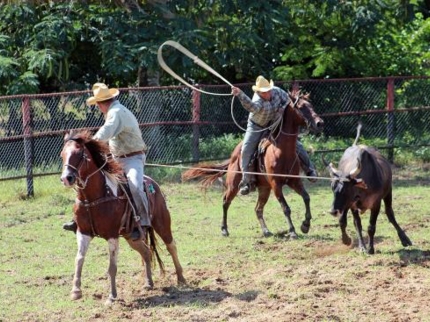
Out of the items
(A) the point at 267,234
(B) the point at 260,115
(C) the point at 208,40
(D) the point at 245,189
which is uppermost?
(C) the point at 208,40

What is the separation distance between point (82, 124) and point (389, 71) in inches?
333

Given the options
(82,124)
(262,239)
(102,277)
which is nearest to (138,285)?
(102,277)

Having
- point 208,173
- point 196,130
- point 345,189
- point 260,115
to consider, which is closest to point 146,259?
point 345,189

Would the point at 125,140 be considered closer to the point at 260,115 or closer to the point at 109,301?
the point at 109,301

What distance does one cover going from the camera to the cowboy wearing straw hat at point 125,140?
10.0m

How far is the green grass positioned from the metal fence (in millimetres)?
1264

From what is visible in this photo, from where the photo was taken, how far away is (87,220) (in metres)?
9.87

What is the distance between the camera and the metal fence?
17.3 metres

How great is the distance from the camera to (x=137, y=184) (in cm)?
1027

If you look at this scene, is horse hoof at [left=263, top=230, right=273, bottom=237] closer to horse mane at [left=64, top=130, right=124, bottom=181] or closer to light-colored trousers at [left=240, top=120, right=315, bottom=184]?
light-colored trousers at [left=240, top=120, right=315, bottom=184]

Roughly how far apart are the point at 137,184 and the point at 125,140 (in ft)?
1.70

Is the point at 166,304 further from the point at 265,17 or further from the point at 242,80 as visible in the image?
the point at 242,80

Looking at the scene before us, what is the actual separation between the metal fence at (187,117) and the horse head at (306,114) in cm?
147

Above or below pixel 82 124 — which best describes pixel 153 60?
above
